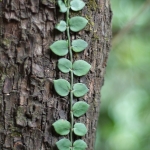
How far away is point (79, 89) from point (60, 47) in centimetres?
10

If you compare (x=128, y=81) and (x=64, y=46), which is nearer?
(x=64, y=46)

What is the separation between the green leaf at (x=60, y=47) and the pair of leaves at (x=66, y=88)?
0.06 meters

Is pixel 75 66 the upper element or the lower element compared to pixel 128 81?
lower

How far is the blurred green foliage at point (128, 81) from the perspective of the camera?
1.56 meters

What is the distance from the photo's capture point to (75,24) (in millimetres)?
670

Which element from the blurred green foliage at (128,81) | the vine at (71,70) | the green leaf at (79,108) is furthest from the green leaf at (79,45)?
the blurred green foliage at (128,81)

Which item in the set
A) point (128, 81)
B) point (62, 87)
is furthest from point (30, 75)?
point (128, 81)

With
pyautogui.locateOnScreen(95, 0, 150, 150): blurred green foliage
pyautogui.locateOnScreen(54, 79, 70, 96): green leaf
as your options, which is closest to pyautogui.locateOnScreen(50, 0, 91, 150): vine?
pyautogui.locateOnScreen(54, 79, 70, 96): green leaf

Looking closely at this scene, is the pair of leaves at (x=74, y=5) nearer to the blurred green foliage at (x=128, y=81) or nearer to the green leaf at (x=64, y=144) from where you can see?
the green leaf at (x=64, y=144)

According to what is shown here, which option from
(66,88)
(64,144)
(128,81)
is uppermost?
(128,81)

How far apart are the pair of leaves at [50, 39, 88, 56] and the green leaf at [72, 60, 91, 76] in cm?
3

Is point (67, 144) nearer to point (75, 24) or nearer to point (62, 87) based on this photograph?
point (62, 87)

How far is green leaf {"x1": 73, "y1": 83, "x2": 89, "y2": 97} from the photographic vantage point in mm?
688

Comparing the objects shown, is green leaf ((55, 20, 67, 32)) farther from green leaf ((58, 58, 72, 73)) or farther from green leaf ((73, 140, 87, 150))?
green leaf ((73, 140, 87, 150))
